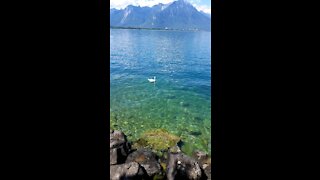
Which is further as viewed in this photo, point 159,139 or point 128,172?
point 159,139

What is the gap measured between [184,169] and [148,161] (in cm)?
107

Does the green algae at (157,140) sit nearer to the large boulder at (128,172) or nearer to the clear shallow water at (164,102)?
the clear shallow water at (164,102)

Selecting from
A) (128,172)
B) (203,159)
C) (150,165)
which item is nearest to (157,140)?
(203,159)

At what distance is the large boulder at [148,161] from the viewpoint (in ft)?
19.3

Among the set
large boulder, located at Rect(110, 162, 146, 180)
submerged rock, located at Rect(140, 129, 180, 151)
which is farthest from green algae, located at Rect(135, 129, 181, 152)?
large boulder, located at Rect(110, 162, 146, 180)

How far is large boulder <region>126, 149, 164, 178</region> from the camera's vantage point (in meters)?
5.87

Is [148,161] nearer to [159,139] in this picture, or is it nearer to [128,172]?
[128,172]

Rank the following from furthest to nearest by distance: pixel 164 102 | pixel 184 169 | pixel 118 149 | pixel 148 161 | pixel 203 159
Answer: pixel 164 102 < pixel 203 159 < pixel 118 149 < pixel 148 161 < pixel 184 169

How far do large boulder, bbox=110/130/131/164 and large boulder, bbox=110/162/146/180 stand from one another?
702 mm

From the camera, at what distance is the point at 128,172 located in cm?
531

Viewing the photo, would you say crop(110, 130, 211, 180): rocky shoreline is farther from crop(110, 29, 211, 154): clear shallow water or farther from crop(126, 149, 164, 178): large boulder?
crop(110, 29, 211, 154): clear shallow water

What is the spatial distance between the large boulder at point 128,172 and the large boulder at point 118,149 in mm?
702
